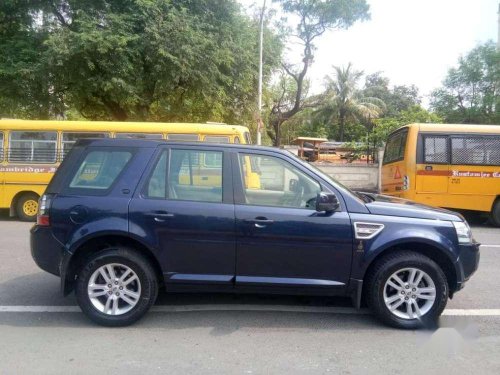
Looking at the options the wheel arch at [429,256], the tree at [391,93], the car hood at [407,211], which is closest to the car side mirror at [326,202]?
the car hood at [407,211]

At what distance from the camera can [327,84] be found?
4412 cm

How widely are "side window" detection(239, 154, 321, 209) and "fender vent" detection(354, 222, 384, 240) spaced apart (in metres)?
0.44

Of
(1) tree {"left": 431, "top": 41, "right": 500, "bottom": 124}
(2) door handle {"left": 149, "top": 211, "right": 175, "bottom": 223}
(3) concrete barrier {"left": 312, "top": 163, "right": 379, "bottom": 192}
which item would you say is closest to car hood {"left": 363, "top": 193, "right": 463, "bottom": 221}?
(2) door handle {"left": 149, "top": 211, "right": 175, "bottom": 223}

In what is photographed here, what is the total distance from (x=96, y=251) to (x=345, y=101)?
140ft

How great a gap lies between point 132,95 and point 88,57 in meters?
1.75

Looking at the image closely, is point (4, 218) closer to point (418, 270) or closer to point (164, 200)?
point (164, 200)

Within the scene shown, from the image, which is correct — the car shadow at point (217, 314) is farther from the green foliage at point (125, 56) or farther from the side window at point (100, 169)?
the green foliage at point (125, 56)

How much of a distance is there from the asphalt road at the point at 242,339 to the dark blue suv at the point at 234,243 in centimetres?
29

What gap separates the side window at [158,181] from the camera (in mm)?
4371

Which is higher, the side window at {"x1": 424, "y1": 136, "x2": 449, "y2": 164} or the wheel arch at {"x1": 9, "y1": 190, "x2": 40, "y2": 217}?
the side window at {"x1": 424, "y1": 136, "x2": 449, "y2": 164}

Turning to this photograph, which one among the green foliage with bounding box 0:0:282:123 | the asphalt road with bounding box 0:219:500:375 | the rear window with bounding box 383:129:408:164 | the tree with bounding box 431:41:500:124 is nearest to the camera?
the asphalt road with bounding box 0:219:500:375

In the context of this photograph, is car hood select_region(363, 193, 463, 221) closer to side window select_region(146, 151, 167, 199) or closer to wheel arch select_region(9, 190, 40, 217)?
side window select_region(146, 151, 167, 199)

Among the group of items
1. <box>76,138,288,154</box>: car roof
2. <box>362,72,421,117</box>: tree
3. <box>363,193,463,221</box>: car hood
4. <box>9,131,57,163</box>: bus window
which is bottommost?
<box>363,193,463,221</box>: car hood

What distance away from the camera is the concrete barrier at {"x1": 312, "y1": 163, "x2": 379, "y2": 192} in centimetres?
1784
